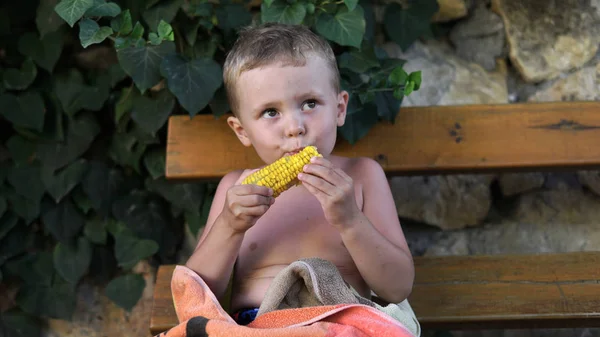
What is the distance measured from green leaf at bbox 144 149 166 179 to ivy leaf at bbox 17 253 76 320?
46 cm

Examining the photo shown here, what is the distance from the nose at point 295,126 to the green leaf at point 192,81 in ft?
1.55

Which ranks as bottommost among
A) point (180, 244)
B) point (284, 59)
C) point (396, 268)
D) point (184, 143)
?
point (180, 244)

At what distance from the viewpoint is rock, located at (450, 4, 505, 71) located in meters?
2.62

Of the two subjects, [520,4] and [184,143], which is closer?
[184,143]

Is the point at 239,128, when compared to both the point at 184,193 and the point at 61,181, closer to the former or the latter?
the point at 184,193

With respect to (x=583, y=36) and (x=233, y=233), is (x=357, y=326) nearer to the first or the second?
(x=233, y=233)

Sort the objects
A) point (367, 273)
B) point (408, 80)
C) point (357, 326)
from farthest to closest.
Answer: point (408, 80)
point (367, 273)
point (357, 326)

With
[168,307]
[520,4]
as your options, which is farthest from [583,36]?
[168,307]

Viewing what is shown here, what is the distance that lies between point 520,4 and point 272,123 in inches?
43.9

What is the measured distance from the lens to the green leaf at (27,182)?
2633 mm

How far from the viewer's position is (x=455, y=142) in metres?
2.34

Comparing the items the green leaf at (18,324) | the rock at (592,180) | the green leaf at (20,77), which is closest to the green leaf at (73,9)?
the green leaf at (20,77)

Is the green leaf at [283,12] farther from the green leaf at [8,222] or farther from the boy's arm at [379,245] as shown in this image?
the green leaf at [8,222]

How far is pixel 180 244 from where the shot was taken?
2719mm
